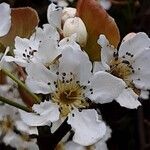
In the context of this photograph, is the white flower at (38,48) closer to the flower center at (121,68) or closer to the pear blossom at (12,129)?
the flower center at (121,68)

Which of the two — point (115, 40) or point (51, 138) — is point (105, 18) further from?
point (51, 138)

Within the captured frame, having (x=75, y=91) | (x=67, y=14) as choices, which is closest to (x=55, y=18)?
(x=67, y=14)

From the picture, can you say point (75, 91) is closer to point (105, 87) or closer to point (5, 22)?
point (105, 87)

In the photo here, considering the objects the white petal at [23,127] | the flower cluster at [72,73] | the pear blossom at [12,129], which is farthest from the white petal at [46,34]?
the pear blossom at [12,129]

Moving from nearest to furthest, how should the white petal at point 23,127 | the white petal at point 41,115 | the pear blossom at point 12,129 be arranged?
the white petal at point 41,115 < the white petal at point 23,127 < the pear blossom at point 12,129

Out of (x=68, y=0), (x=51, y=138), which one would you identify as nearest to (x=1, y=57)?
(x=51, y=138)

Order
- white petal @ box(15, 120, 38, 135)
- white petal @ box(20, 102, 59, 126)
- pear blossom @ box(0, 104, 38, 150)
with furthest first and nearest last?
pear blossom @ box(0, 104, 38, 150)
white petal @ box(15, 120, 38, 135)
white petal @ box(20, 102, 59, 126)

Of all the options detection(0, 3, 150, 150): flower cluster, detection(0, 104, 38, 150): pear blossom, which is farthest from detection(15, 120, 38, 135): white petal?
detection(0, 3, 150, 150): flower cluster

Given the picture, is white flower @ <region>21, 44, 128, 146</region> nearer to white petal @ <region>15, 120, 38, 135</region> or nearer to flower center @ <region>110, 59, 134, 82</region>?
flower center @ <region>110, 59, 134, 82</region>
